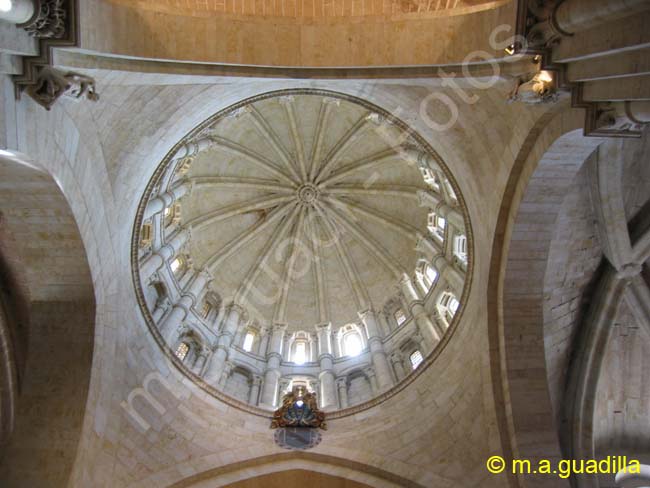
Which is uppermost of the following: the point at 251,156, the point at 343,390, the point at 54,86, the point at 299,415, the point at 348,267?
the point at 251,156

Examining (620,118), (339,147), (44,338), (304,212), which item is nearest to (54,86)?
(44,338)

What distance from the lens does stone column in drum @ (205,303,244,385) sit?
20.7m

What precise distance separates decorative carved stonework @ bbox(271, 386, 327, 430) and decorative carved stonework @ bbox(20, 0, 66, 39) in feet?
44.2

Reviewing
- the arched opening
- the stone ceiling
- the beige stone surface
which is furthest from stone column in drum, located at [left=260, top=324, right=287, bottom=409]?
the stone ceiling

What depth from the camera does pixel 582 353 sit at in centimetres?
1575

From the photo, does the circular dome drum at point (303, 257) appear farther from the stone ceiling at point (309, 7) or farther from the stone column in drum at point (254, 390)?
the stone ceiling at point (309, 7)

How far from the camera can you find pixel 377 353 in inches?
886

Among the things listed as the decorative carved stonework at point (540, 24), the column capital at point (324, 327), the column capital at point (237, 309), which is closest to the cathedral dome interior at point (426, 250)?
the decorative carved stonework at point (540, 24)

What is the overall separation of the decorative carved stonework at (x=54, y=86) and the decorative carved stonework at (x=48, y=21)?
0.72 metres

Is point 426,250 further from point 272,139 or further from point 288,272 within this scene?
point 272,139

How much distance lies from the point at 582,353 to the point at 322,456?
27.5 feet

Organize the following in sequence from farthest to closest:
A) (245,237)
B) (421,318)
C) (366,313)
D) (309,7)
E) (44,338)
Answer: (245,237) → (366,313) → (421,318) → (44,338) → (309,7)

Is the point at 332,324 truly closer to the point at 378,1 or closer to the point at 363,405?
the point at 363,405

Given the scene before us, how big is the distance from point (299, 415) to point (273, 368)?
204 inches
